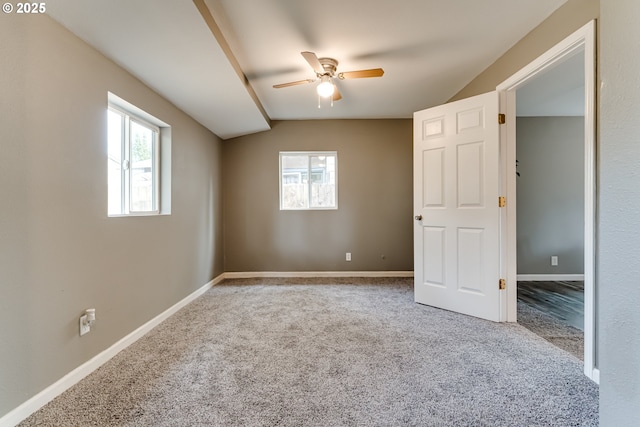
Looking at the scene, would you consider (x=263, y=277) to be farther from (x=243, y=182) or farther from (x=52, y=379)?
(x=52, y=379)

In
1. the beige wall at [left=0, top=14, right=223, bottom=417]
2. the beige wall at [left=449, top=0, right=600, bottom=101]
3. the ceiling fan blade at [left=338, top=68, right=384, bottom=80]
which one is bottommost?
the beige wall at [left=0, top=14, right=223, bottom=417]

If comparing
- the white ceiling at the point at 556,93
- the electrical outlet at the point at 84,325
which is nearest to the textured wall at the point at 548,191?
the white ceiling at the point at 556,93

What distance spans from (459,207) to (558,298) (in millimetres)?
1830

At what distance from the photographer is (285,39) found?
91.3 inches

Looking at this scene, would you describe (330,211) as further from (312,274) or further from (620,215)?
(620,215)

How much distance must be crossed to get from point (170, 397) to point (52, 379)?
68cm

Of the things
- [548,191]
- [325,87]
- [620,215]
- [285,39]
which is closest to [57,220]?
[285,39]

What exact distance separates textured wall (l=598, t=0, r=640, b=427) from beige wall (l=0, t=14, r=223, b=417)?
2.44 meters

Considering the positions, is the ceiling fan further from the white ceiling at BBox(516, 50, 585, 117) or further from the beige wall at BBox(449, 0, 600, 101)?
the white ceiling at BBox(516, 50, 585, 117)

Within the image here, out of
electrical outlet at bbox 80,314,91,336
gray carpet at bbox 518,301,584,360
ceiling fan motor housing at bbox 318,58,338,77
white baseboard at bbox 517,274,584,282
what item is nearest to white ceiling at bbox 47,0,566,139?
ceiling fan motor housing at bbox 318,58,338,77

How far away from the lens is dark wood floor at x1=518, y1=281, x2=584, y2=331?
2.80 meters

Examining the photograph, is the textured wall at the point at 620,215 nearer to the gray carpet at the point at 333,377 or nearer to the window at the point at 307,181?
the gray carpet at the point at 333,377

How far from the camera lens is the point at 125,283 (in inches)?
89.0

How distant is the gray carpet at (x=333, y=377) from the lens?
4.68ft
